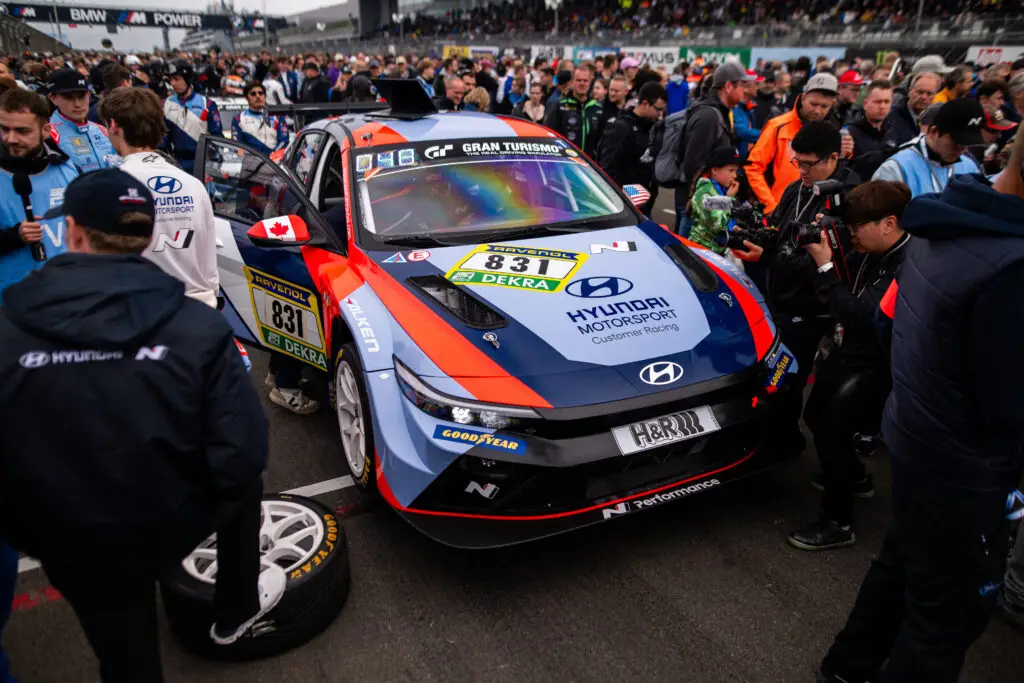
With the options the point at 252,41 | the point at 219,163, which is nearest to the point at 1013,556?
the point at 219,163

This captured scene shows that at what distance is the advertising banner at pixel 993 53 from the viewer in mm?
15906

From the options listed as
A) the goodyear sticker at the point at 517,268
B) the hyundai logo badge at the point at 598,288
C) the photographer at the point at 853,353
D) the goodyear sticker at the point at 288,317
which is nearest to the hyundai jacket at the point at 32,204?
the goodyear sticker at the point at 288,317

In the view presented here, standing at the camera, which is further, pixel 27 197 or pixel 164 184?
pixel 27 197

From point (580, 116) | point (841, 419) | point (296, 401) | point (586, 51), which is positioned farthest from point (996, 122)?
point (586, 51)

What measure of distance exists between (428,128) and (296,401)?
181 cm

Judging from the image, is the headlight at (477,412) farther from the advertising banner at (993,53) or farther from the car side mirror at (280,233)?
the advertising banner at (993,53)

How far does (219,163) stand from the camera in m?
4.65

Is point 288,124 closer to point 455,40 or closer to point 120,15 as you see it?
point 455,40

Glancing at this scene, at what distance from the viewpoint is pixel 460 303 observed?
301cm

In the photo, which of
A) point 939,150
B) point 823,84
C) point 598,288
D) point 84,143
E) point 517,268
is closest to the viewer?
point 598,288

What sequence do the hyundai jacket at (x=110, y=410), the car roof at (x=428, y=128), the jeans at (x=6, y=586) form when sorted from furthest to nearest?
the car roof at (x=428, y=128)
the jeans at (x=6, y=586)
the hyundai jacket at (x=110, y=410)

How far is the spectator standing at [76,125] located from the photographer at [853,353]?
13.9 ft

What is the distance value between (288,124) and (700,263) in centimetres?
716

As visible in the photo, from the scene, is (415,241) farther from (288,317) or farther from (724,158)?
(724,158)
